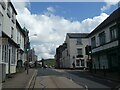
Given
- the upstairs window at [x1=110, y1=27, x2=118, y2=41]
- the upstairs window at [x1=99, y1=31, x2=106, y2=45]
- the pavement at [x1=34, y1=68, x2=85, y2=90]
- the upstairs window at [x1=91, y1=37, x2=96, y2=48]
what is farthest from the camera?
the upstairs window at [x1=91, y1=37, x2=96, y2=48]

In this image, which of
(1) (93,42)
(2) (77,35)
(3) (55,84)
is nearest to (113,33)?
(1) (93,42)

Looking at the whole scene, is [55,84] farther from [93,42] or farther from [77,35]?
[77,35]

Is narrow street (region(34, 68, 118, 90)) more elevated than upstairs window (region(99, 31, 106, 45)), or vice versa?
upstairs window (region(99, 31, 106, 45))

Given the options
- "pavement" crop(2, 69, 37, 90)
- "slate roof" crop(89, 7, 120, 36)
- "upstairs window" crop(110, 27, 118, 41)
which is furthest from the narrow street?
"slate roof" crop(89, 7, 120, 36)

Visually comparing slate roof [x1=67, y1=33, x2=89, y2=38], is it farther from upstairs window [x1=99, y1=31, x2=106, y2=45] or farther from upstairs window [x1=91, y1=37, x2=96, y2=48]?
upstairs window [x1=99, y1=31, x2=106, y2=45]

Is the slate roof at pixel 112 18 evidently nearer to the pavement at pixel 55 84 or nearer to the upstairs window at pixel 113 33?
the upstairs window at pixel 113 33

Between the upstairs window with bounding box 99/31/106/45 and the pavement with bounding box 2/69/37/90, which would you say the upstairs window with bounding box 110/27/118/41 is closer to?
the upstairs window with bounding box 99/31/106/45

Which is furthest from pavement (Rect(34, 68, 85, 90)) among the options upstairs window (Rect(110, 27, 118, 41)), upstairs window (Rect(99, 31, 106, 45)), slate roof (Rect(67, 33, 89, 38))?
slate roof (Rect(67, 33, 89, 38))

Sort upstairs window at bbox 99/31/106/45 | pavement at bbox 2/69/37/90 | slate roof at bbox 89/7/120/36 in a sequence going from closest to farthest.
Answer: pavement at bbox 2/69/37/90 → slate roof at bbox 89/7/120/36 → upstairs window at bbox 99/31/106/45

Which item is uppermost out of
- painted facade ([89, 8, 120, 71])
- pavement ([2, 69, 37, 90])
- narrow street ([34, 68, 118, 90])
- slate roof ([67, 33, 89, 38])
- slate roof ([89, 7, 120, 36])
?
slate roof ([67, 33, 89, 38])

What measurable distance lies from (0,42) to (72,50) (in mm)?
57041

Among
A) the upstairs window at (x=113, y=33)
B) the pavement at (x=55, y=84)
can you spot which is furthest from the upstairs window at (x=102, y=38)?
the pavement at (x=55, y=84)

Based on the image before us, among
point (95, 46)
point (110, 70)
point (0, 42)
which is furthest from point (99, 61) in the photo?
point (0, 42)

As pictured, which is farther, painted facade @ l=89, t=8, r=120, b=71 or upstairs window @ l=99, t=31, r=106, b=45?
upstairs window @ l=99, t=31, r=106, b=45
